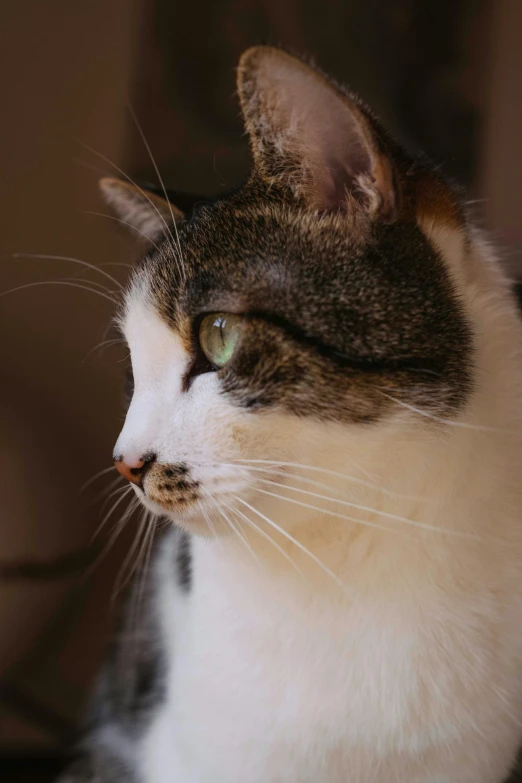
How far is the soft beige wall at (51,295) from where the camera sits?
960mm

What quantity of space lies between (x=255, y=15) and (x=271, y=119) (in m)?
0.53

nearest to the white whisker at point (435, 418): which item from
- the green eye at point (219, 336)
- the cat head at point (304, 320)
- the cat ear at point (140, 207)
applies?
the cat head at point (304, 320)

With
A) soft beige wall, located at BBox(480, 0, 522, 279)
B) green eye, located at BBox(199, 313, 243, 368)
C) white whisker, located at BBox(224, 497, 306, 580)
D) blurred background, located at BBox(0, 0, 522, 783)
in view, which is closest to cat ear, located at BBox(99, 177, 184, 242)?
blurred background, located at BBox(0, 0, 522, 783)

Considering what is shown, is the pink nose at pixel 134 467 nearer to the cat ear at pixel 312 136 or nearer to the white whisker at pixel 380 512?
the white whisker at pixel 380 512

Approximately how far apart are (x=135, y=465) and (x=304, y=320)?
7.8 inches

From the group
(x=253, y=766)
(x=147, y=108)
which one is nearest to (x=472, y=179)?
(x=147, y=108)

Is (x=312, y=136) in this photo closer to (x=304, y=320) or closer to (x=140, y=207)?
(x=304, y=320)

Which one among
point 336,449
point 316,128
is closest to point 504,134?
point 316,128

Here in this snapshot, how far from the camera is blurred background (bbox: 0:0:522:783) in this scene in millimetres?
958

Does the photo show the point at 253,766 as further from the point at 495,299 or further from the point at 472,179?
the point at 472,179

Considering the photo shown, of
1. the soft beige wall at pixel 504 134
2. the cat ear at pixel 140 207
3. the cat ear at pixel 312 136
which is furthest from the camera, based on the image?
the soft beige wall at pixel 504 134

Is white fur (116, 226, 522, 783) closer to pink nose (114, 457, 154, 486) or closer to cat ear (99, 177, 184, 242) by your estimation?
pink nose (114, 457, 154, 486)

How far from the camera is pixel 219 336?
24.4 inches

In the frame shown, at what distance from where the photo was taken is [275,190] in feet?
2.06
